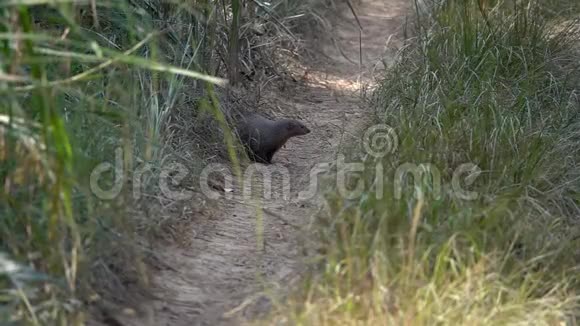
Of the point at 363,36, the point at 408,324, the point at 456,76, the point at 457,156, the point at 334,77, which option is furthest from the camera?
the point at 363,36

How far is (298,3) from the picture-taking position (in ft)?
27.5

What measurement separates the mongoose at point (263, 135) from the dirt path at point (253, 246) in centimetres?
13

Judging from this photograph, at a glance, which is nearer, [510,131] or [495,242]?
[495,242]

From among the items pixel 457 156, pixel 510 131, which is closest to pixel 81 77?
pixel 457 156

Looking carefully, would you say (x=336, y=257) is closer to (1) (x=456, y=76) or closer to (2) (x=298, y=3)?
(1) (x=456, y=76)

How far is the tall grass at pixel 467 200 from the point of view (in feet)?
11.3

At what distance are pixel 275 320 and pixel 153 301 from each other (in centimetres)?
56

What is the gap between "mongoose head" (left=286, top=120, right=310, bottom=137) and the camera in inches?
239

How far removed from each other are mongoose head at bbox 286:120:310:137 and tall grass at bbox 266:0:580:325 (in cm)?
48

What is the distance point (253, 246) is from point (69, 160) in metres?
1.40

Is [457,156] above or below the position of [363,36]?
below
